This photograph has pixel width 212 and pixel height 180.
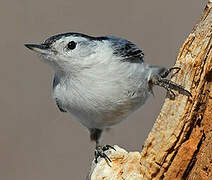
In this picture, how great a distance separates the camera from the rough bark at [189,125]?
194 centimetres

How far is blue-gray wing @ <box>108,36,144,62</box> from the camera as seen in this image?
245cm

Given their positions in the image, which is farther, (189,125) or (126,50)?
A: (126,50)

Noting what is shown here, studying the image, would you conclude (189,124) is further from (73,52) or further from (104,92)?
(73,52)

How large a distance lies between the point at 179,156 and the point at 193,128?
116 mm

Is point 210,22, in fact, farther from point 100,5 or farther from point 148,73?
point 100,5

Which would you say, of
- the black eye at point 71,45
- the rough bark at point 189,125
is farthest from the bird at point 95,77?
the rough bark at point 189,125

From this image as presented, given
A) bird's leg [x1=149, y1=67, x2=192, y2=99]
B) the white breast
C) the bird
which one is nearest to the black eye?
the bird

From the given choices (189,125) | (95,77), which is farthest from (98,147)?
(189,125)

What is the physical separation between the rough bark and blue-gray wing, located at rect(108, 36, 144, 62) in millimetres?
490

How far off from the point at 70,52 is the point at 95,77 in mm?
158

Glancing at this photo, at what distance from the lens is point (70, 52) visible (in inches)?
91.9

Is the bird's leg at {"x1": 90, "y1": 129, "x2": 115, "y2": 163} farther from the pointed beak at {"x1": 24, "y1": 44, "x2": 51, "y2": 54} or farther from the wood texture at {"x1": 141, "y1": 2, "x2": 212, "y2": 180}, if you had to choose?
the pointed beak at {"x1": 24, "y1": 44, "x2": 51, "y2": 54}

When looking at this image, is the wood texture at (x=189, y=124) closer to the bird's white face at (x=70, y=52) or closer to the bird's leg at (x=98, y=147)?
the bird's leg at (x=98, y=147)

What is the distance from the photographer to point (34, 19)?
4.51m
